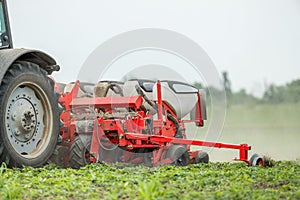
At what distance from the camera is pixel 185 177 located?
6.32 metres

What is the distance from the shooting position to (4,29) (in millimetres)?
8125

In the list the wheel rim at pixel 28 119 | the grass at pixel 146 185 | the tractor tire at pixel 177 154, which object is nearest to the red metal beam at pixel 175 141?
the tractor tire at pixel 177 154

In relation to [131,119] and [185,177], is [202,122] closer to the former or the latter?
[131,119]

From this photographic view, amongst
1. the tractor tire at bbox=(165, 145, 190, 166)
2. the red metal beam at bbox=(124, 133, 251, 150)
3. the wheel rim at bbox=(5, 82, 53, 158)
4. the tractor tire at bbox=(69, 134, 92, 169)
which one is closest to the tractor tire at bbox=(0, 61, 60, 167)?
the wheel rim at bbox=(5, 82, 53, 158)

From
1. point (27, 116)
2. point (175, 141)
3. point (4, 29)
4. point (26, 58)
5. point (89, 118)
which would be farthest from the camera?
point (89, 118)

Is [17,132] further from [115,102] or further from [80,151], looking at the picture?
[115,102]

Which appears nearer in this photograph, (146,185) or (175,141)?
(146,185)

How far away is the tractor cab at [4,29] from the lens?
8.04 metres

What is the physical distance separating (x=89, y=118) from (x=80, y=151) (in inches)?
27.3

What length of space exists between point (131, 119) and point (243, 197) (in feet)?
13.2

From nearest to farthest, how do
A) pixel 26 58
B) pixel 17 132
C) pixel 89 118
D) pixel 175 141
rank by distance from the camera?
pixel 17 132 → pixel 26 58 → pixel 175 141 → pixel 89 118

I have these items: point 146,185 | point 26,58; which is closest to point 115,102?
point 26,58

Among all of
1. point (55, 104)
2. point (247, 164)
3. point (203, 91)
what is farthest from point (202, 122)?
point (55, 104)

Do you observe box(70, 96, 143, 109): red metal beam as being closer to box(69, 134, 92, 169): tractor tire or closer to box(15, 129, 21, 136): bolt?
box(69, 134, 92, 169): tractor tire
